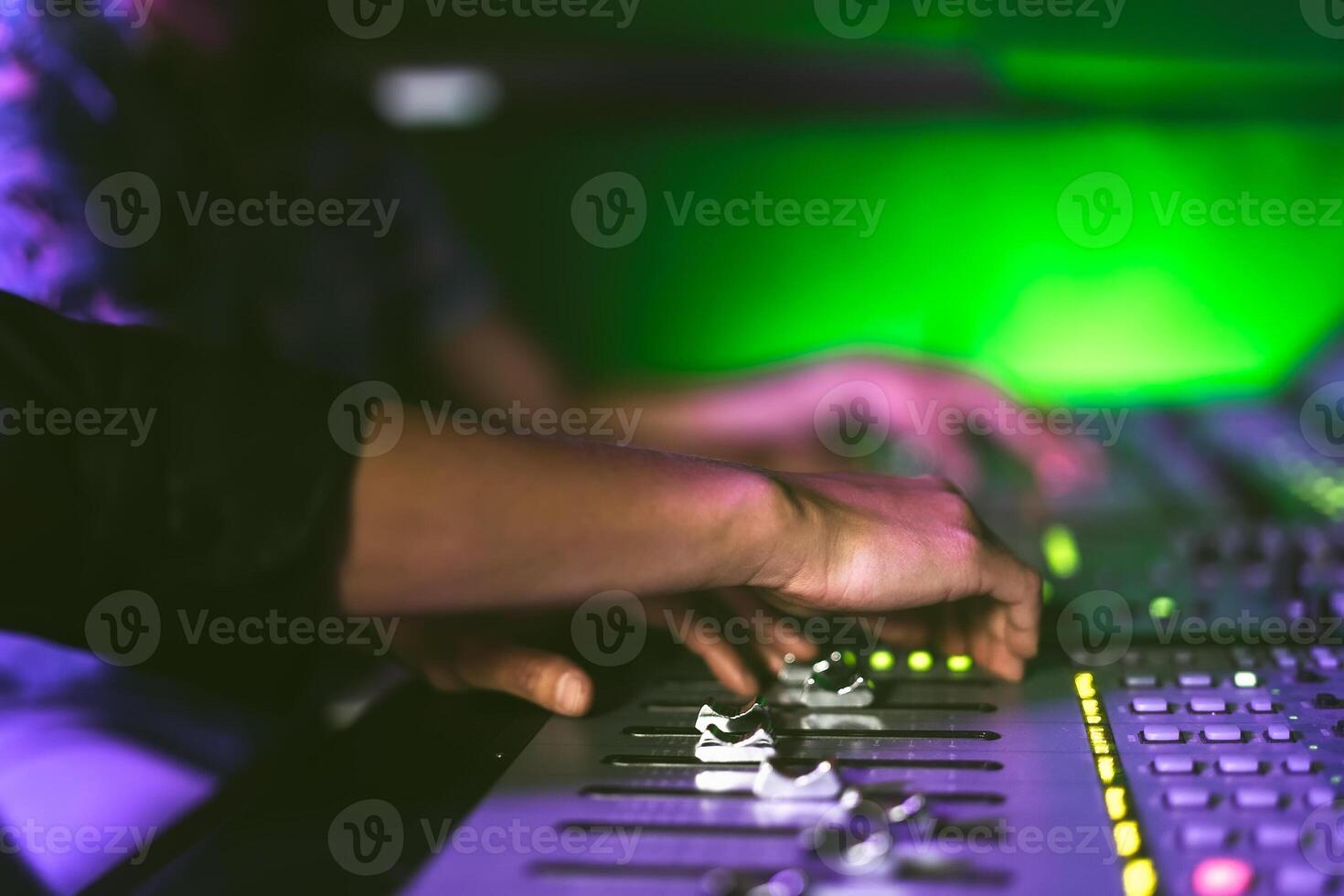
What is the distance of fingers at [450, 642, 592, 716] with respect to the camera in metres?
0.75

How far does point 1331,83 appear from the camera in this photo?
1.45 meters

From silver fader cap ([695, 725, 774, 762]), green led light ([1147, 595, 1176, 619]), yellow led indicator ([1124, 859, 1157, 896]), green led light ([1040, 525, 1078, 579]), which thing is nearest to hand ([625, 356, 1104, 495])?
green led light ([1040, 525, 1078, 579])

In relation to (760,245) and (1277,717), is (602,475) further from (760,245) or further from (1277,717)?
(760,245)

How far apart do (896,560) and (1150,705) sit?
0.17 meters

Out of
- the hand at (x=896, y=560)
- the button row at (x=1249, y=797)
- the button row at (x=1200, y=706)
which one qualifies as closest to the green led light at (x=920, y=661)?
the hand at (x=896, y=560)

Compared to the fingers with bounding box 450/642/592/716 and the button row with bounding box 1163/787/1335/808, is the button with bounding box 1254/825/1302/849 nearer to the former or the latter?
the button row with bounding box 1163/787/1335/808

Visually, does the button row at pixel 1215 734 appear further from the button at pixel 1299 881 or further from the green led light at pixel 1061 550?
the green led light at pixel 1061 550

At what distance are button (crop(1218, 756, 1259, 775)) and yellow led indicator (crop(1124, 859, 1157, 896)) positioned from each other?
0.10 metres

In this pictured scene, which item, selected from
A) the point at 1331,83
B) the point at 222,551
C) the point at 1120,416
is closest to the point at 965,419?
the point at 1120,416

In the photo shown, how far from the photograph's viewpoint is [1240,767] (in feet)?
1.90

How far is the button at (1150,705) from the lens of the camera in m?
0.68

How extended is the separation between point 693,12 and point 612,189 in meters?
0.36

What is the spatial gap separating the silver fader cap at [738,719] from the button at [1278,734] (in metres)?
0.27

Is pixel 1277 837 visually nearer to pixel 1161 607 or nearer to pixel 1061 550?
pixel 1161 607
